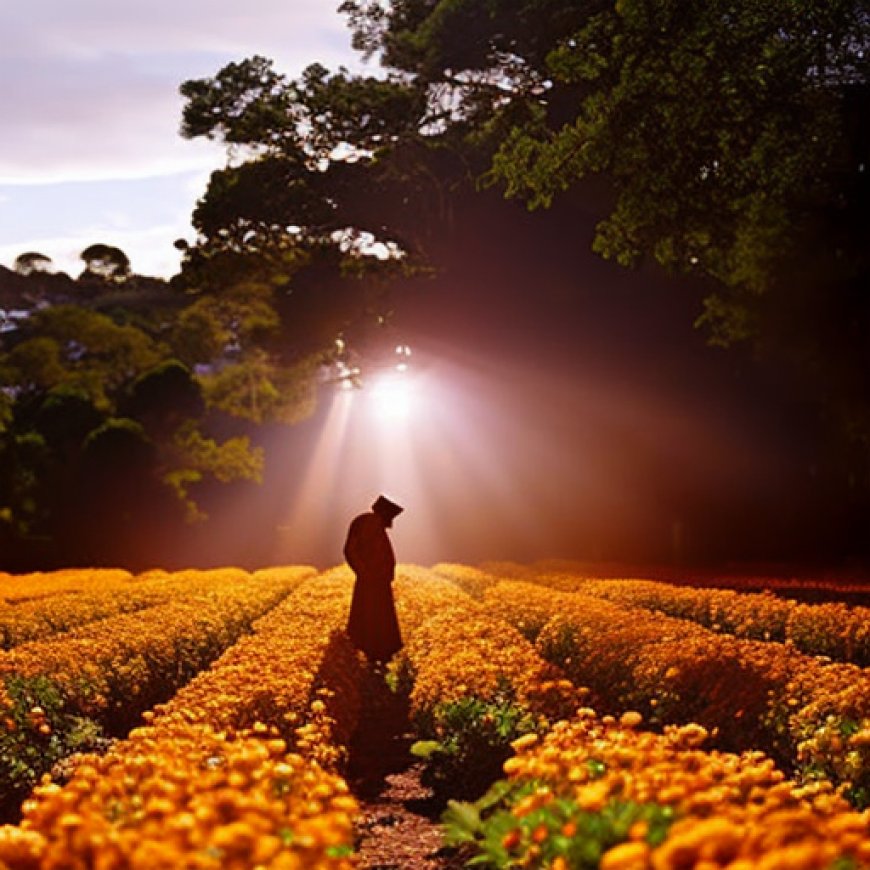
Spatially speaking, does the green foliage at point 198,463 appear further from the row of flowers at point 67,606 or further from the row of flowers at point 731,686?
the row of flowers at point 731,686

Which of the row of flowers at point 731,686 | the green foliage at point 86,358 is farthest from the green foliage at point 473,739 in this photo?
the green foliage at point 86,358

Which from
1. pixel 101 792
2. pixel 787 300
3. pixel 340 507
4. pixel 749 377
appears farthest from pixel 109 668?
pixel 340 507

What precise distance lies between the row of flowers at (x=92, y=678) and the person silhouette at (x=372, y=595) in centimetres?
173

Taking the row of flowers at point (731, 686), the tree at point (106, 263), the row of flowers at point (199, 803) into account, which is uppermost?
the tree at point (106, 263)

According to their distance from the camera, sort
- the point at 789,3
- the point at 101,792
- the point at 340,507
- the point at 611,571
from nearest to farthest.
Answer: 1. the point at 101,792
2. the point at 789,3
3. the point at 611,571
4. the point at 340,507

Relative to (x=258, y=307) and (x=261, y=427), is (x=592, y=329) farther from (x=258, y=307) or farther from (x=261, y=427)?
(x=261, y=427)

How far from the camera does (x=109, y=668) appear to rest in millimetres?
11758

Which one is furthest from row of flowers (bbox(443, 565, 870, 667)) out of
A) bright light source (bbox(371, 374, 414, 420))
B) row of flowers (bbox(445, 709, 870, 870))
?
bright light source (bbox(371, 374, 414, 420))

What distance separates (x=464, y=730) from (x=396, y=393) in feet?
147

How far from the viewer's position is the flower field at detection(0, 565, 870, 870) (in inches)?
152

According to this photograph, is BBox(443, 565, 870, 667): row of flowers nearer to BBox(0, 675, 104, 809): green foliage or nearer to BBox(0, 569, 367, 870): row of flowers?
BBox(0, 569, 367, 870): row of flowers

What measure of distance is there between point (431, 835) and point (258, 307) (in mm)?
38758

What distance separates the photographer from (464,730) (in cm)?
926

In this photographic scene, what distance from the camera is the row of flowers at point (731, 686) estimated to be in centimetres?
764
